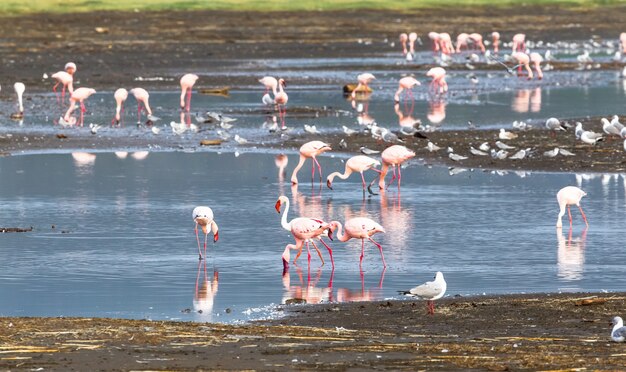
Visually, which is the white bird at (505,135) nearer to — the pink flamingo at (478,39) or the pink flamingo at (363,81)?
the pink flamingo at (363,81)

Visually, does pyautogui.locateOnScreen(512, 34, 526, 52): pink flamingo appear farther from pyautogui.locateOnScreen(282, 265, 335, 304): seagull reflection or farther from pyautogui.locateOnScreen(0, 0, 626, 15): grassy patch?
pyautogui.locateOnScreen(282, 265, 335, 304): seagull reflection

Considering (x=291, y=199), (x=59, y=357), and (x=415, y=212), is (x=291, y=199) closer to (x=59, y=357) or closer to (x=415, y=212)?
(x=415, y=212)

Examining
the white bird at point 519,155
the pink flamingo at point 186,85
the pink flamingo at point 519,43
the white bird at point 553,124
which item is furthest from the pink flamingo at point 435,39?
the white bird at point 519,155

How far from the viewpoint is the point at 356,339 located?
396 inches

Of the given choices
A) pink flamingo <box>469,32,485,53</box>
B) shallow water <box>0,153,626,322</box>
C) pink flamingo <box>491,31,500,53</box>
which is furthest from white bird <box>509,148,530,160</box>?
pink flamingo <box>491,31,500,53</box>

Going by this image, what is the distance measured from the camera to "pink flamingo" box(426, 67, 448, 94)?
35.3 meters

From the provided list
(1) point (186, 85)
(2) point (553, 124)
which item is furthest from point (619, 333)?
(1) point (186, 85)

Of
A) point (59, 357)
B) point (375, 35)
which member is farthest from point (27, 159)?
point (375, 35)

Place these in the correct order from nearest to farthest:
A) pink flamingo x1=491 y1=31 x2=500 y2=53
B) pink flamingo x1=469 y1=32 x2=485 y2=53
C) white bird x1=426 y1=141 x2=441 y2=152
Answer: white bird x1=426 y1=141 x2=441 y2=152 → pink flamingo x1=469 y1=32 x2=485 y2=53 → pink flamingo x1=491 y1=31 x2=500 y2=53

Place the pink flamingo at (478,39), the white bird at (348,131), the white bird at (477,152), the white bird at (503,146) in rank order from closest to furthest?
the white bird at (477,152) → the white bird at (503,146) → the white bird at (348,131) → the pink flamingo at (478,39)

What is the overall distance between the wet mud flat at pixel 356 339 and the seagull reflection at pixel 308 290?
536 millimetres

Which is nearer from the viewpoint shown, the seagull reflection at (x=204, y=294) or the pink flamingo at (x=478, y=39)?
the seagull reflection at (x=204, y=294)

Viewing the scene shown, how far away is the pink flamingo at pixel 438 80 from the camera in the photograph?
35281 mm

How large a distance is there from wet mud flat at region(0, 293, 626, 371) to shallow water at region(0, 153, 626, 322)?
3.39 ft
